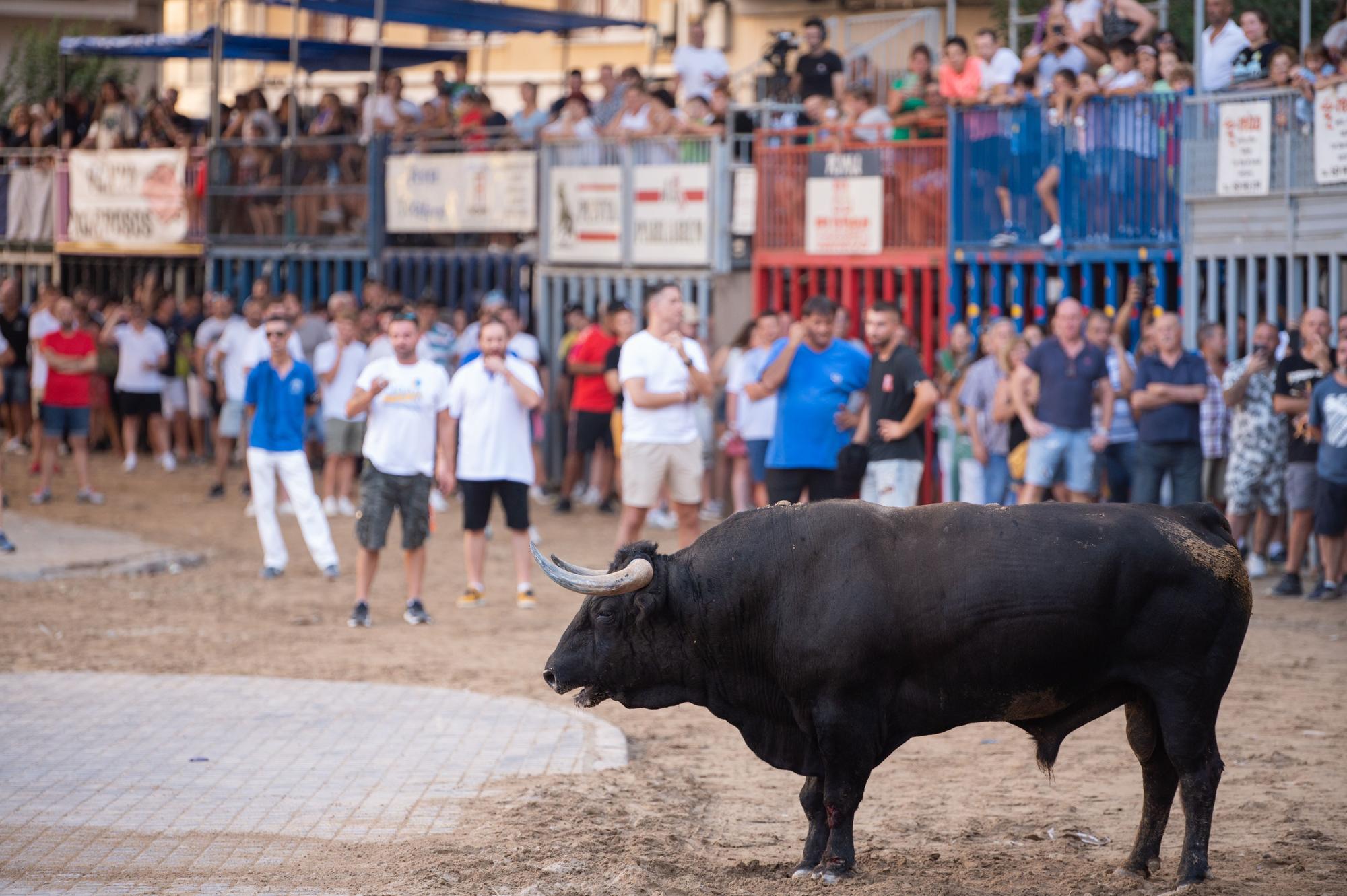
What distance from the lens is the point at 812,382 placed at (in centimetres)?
1134

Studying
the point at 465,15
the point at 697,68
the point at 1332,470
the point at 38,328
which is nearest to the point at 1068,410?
the point at 1332,470

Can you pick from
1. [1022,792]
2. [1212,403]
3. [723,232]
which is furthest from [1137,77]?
[1022,792]

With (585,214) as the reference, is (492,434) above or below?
below

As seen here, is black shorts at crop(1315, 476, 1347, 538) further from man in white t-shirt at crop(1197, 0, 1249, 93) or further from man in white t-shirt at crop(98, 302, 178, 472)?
man in white t-shirt at crop(98, 302, 178, 472)

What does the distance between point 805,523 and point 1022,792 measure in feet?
6.82

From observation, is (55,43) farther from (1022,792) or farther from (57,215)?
(1022,792)

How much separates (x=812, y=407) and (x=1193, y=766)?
5.39 meters

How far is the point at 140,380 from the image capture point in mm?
21438

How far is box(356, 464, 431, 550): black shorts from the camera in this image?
37.7 ft

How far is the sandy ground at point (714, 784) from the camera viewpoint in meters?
6.25

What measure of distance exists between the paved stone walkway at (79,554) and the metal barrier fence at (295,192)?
287 inches

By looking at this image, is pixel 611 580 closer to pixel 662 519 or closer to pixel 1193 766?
pixel 1193 766

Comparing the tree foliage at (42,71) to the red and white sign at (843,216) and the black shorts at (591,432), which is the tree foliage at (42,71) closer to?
the black shorts at (591,432)

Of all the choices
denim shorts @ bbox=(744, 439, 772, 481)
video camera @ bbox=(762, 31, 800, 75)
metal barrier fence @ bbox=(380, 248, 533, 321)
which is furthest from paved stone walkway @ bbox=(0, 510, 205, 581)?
video camera @ bbox=(762, 31, 800, 75)
